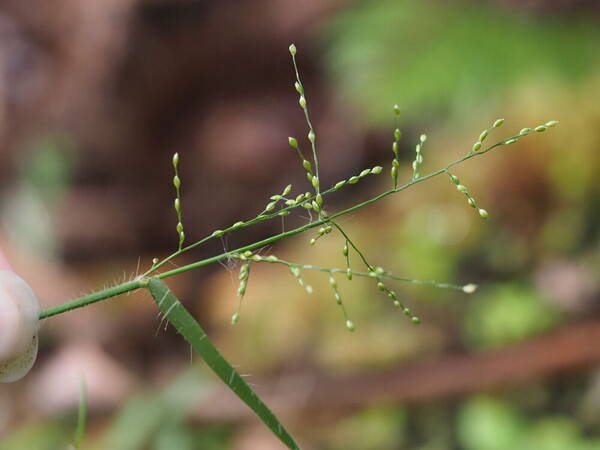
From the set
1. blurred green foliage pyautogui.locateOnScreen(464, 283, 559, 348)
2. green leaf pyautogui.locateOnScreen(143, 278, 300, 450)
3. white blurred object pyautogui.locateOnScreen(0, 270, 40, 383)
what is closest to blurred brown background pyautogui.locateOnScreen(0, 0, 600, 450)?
blurred green foliage pyautogui.locateOnScreen(464, 283, 559, 348)

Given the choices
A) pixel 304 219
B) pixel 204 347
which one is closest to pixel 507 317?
pixel 304 219

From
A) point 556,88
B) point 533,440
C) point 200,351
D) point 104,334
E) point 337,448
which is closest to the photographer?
point 200,351

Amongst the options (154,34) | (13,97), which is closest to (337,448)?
(154,34)

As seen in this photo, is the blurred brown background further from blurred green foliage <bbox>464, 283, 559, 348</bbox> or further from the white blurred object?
the white blurred object

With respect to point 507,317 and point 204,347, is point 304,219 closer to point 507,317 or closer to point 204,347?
point 204,347

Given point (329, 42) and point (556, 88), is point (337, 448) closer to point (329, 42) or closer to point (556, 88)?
point (556, 88)

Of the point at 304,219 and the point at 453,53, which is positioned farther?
the point at 453,53
